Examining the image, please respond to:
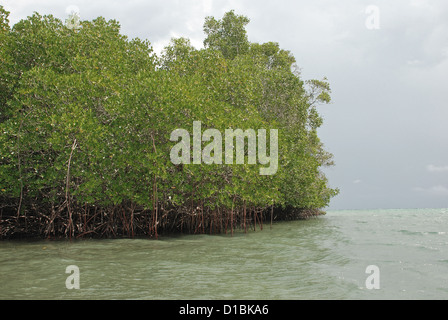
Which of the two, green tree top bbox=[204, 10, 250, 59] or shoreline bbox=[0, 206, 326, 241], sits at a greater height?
green tree top bbox=[204, 10, 250, 59]

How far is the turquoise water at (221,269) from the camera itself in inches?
228

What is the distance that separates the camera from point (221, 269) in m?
7.57

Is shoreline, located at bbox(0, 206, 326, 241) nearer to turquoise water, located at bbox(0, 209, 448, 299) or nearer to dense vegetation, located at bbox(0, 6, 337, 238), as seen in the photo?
dense vegetation, located at bbox(0, 6, 337, 238)

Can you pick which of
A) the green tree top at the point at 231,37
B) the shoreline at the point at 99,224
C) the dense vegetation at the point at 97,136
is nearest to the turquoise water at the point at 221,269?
the shoreline at the point at 99,224

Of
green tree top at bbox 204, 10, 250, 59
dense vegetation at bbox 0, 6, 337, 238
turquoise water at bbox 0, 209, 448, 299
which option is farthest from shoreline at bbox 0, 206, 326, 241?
green tree top at bbox 204, 10, 250, 59

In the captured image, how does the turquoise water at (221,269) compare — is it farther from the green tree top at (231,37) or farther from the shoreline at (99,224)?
the green tree top at (231,37)

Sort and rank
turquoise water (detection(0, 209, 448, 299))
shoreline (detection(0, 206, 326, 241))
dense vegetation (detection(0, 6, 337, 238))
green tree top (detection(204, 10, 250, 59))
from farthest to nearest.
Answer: green tree top (detection(204, 10, 250, 59)) < shoreline (detection(0, 206, 326, 241)) < dense vegetation (detection(0, 6, 337, 238)) < turquoise water (detection(0, 209, 448, 299))

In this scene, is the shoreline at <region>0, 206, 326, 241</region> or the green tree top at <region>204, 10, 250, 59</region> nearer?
the shoreline at <region>0, 206, 326, 241</region>

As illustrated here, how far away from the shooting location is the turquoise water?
19.0 ft

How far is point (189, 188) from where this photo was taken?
12.6 metres

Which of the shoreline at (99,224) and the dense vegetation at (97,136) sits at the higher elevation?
the dense vegetation at (97,136)

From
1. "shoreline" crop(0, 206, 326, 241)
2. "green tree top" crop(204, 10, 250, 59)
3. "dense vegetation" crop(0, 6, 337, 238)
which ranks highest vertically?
"green tree top" crop(204, 10, 250, 59)
